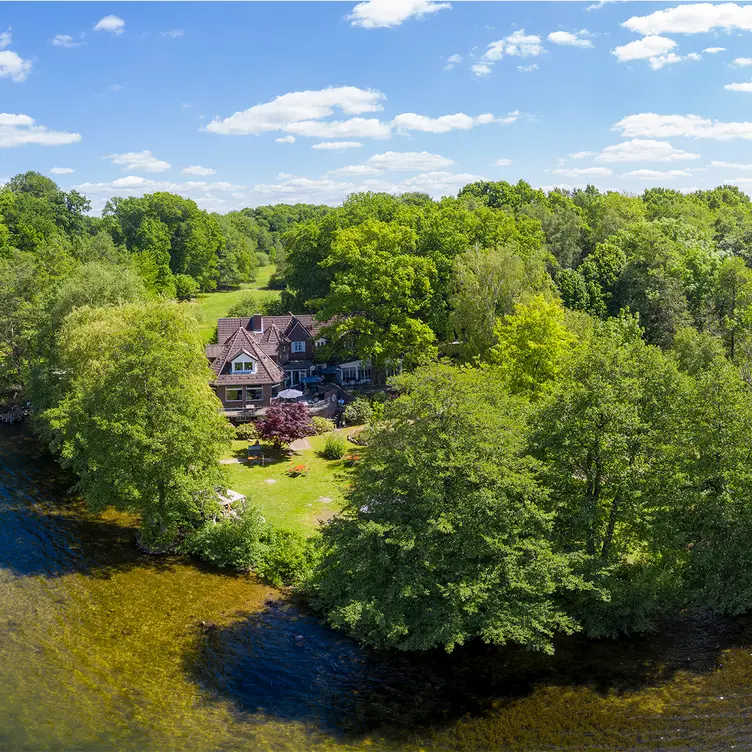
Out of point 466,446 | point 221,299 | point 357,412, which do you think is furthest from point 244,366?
point 221,299

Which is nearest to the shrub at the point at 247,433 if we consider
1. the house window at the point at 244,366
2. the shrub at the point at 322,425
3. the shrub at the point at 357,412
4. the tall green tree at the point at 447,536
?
the shrub at the point at 322,425

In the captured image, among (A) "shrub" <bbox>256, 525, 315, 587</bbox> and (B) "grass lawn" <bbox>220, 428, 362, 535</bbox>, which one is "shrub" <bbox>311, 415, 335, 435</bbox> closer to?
(B) "grass lawn" <bbox>220, 428, 362, 535</bbox>

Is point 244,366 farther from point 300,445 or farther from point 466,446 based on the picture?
point 466,446

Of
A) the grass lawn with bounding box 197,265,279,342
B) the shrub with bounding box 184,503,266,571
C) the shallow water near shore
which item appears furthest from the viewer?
the grass lawn with bounding box 197,265,279,342

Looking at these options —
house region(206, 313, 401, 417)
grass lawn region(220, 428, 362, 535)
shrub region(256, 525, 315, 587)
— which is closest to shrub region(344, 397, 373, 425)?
grass lawn region(220, 428, 362, 535)

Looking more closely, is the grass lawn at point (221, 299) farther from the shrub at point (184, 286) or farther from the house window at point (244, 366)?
the house window at point (244, 366)

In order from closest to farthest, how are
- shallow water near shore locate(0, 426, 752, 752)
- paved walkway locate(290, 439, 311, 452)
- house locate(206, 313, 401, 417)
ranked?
shallow water near shore locate(0, 426, 752, 752) → paved walkway locate(290, 439, 311, 452) → house locate(206, 313, 401, 417)

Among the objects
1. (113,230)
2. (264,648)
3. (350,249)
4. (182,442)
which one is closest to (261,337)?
(350,249)
